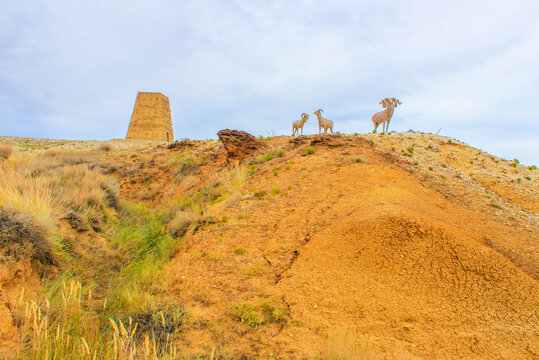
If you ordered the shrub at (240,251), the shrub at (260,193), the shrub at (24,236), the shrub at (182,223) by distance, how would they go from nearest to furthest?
the shrub at (24,236) → the shrub at (240,251) → the shrub at (182,223) → the shrub at (260,193)

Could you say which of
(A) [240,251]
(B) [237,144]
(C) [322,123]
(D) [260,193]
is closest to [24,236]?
(A) [240,251]

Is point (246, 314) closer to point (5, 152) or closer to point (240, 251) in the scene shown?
point (240, 251)

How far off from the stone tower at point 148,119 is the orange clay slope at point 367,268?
22556 millimetres

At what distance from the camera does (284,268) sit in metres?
4.84

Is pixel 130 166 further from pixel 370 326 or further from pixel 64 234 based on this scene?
pixel 370 326

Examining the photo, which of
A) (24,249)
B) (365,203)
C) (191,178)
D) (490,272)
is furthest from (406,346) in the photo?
(191,178)

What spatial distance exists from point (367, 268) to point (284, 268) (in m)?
1.40

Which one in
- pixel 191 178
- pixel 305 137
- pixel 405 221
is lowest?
pixel 405 221

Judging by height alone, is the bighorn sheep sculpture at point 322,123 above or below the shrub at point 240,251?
above

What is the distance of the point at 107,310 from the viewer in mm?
3727

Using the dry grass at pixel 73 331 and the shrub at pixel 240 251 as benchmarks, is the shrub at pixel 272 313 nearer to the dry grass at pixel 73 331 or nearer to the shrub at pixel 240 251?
the dry grass at pixel 73 331

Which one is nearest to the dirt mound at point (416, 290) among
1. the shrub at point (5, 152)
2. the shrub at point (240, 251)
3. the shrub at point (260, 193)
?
the shrub at point (240, 251)

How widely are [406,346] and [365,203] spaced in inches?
135

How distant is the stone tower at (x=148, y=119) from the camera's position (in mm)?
27203
